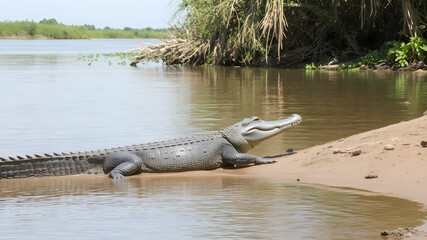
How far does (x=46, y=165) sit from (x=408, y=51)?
1941 centimetres

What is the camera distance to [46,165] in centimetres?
831

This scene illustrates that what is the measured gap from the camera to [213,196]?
21.9ft

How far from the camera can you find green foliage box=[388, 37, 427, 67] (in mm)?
24375

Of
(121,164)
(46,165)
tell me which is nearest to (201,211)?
(121,164)

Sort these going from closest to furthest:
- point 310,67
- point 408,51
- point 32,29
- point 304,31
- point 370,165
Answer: point 370,165
point 408,51
point 310,67
point 304,31
point 32,29

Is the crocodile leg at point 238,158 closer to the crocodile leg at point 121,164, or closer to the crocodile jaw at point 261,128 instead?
the crocodile jaw at point 261,128

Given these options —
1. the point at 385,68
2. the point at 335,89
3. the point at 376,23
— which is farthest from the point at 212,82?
the point at 376,23

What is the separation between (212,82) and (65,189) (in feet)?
50.9

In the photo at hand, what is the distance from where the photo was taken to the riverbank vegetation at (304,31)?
25.7m

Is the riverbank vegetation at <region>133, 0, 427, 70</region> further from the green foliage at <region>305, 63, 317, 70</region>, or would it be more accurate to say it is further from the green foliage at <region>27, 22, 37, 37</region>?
the green foliage at <region>27, 22, 37, 37</region>

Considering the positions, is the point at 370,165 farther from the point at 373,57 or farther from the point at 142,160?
the point at 373,57

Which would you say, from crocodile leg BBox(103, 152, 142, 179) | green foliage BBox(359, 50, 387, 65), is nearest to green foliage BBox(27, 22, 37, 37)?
green foliage BBox(359, 50, 387, 65)

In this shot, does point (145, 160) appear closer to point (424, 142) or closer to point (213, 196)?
point (213, 196)

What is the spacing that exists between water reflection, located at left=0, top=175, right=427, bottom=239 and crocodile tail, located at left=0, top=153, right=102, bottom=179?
0.60m
